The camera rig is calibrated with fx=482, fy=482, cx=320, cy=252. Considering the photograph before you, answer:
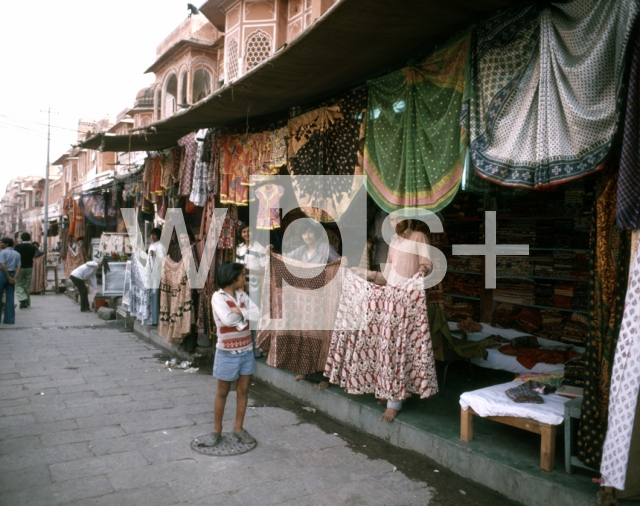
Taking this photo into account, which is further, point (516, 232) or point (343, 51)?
point (516, 232)

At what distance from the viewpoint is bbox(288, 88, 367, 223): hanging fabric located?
4.94m

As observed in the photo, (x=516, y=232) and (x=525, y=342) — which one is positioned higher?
(x=516, y=232)

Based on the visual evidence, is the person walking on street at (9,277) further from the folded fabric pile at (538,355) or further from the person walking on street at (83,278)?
the folded fabric pile at (538,355)

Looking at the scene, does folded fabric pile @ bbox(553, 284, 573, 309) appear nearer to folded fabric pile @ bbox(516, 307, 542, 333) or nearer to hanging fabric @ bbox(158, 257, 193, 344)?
folded fabric pile @ bbox(516, 307, 542, 333)

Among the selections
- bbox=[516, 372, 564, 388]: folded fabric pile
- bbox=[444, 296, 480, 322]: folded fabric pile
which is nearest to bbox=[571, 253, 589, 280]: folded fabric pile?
bbox=[444, 296, 480, 322]: folded fabric pile

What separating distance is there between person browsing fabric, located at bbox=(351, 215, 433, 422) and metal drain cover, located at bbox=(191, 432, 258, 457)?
1266mm

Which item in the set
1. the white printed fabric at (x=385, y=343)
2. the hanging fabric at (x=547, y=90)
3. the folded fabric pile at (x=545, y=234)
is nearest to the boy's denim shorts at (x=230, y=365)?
the white printed fabric at (x=385, y=343)

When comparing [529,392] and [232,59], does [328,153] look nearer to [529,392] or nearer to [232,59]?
[529,392]

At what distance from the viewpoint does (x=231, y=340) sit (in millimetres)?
4152

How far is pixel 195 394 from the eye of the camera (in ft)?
19.2

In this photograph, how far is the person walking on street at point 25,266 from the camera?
12.4 m

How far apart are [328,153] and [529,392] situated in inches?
121

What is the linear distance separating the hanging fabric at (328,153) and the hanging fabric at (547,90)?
1.51 meters

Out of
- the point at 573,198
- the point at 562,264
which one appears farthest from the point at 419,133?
the point at 562,264
